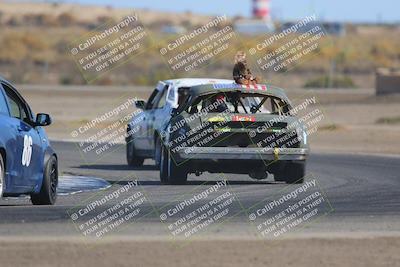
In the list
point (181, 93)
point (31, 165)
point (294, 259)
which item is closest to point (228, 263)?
point (294, 259)

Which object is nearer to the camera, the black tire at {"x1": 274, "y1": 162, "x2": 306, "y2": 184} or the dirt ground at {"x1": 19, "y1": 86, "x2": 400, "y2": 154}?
the black tire at {"x1": 274, "y1": 162, "x2": 306, "y2": 184}

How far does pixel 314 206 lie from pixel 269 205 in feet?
1.69

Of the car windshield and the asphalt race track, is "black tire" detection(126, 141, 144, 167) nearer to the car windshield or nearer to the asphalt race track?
the asphalt race track

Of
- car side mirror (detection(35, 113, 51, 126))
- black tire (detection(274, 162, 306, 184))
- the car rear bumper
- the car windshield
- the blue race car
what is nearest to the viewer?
the blue race car

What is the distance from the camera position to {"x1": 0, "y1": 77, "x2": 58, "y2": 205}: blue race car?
14633 mm

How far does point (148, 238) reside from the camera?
12.4 meters

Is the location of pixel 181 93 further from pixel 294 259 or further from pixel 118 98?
pixel 118 98

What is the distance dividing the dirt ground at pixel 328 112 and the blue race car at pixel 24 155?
52.9 ft

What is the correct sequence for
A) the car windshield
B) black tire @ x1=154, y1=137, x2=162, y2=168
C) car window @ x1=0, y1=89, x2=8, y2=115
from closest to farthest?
car window @ x1=0, y1=89, x2=8, y2=115, the car windshield, black tire @ x1=154, y1=137, x2=162, y2=168

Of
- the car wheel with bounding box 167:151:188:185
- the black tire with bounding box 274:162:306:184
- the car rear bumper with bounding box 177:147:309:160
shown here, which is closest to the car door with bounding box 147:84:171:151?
the car wheel with bounding box 167:151:188:185

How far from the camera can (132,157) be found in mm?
24578

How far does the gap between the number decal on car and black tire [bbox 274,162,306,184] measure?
5.39 m

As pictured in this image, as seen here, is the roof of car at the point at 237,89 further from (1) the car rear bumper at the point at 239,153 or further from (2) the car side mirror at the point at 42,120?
(2) the car side mirror at the point at 42,120

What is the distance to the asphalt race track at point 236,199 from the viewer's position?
530 inches
